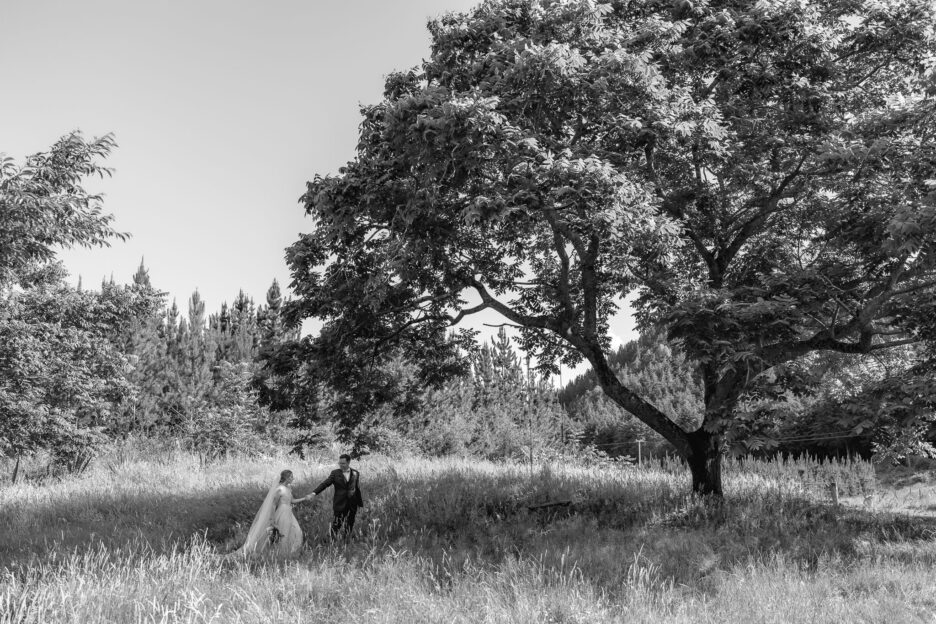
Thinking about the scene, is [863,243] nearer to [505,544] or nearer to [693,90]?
[693,90]

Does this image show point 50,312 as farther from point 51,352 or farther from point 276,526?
point 276,526

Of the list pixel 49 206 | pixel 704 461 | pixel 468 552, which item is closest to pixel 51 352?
pixel 49 206

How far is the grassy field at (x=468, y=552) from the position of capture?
534 centimetres

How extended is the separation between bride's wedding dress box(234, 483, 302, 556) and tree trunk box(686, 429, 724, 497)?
7757mm

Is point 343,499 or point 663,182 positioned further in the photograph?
point 663,182

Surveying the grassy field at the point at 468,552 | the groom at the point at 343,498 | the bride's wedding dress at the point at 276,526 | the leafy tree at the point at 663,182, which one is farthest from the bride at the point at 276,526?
the leafy tree at the point at 663,182

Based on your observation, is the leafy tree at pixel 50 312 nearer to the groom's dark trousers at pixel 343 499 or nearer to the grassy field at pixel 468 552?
the grassy field at pixel 468 552

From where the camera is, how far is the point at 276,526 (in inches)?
385

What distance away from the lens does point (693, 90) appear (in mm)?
10867

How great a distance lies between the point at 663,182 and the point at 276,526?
9407 mm

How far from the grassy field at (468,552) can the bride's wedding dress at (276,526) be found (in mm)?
600

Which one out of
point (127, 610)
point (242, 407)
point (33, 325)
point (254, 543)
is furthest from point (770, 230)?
point (242, 407)

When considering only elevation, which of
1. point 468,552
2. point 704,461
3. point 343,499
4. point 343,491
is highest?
point 704,461

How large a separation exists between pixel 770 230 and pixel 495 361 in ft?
205
